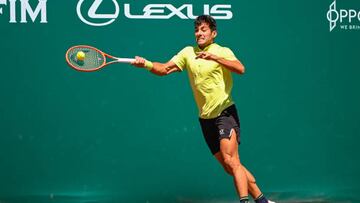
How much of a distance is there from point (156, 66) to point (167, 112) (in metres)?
0.86

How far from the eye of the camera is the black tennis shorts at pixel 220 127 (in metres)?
5.47

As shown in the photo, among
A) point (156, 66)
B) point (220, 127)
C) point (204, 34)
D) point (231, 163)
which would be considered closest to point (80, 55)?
point (156, 66)

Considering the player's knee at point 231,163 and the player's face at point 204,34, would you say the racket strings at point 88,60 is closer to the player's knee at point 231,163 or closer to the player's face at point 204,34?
the player's face at point 204,34

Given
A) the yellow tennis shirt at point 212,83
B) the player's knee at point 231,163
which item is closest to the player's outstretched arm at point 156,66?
the yellow tennis shirt at point 212,83

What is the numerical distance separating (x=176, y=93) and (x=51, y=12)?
3.76ft

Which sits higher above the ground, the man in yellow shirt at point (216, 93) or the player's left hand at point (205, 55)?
the player's left hand at point (205, 55)

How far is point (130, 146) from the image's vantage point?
6.27 metres

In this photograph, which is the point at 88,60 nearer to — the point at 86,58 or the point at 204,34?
the point at 86,58

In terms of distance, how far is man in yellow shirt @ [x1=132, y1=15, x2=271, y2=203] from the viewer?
17.8 feet

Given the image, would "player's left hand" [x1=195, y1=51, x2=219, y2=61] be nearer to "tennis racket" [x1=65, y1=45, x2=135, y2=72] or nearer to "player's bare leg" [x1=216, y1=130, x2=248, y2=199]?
"player's bare leg" [x1=216, y1=130, x2=248, y2=199]

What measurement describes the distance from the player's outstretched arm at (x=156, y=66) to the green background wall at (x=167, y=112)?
0.63m

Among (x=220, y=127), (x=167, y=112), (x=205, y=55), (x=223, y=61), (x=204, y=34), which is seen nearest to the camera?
(x=205, y=55)

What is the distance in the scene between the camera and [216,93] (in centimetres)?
553

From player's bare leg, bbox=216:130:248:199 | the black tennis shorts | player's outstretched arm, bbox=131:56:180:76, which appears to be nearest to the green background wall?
player's outstretched arm, bbox=131:56:180:76
